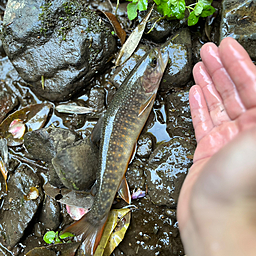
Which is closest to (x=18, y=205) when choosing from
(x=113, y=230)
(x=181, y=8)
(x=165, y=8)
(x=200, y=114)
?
(x=113, y=230)

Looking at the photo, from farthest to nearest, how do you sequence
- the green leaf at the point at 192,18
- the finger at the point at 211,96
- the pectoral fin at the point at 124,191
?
the pectoral fin at the point at 124,191
the green leaf at the point at 192,18
the finger at the point at 211,96

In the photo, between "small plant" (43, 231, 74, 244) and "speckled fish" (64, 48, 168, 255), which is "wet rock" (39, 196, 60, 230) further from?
"speckled fish" (64, 48, 168, 255)

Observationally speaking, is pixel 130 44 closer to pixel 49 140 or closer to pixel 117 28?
pixel 117 28

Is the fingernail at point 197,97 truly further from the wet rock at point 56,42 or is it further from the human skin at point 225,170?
the wet rock at point 56,42

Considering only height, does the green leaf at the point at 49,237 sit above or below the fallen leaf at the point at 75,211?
below

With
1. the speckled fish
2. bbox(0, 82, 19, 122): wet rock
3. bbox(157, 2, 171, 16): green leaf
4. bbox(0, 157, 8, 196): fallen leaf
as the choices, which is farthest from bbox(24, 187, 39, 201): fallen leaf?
bbox(157, 2, 171, 16): green leaf

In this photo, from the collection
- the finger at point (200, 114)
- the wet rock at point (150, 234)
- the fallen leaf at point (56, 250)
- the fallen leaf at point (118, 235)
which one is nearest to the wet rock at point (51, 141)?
the fallen leaf at point (56, 250)
